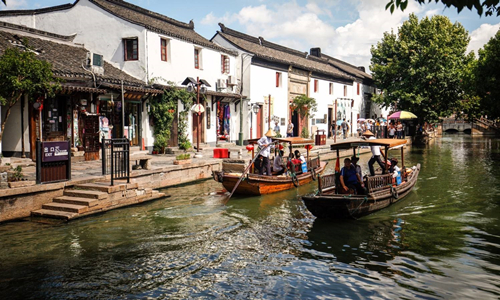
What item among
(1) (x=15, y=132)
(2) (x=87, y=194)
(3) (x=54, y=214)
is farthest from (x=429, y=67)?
(3) (x=54, y=214)

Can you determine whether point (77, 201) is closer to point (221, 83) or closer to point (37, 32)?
point (37, 32)

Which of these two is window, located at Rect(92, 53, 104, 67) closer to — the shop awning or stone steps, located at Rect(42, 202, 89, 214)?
the shop awning

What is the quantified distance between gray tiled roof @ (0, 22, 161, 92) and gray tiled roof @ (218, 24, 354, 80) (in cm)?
1054

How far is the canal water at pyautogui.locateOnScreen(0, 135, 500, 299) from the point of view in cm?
679

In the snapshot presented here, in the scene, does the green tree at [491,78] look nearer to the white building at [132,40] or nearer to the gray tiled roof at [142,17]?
the gray tiled roof at [142,17]

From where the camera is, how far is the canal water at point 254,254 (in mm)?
6793

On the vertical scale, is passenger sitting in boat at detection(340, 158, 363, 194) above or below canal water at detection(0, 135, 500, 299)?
above

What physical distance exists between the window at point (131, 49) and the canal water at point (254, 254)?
32.9ft

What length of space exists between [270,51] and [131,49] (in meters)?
14.2

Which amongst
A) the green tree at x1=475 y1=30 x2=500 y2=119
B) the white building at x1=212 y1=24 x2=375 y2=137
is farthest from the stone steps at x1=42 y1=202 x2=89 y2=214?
the green tree at x1=475 y1=30 x2=500 y2=119

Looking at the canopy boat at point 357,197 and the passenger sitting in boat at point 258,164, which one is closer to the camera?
the canopy boat at point 357,197

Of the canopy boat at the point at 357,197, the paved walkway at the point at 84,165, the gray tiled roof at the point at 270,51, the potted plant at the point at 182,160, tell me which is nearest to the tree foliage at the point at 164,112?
the paved walkway at the point at 84,165

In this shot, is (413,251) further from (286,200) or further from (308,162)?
(308,162)

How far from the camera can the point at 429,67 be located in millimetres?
36969
